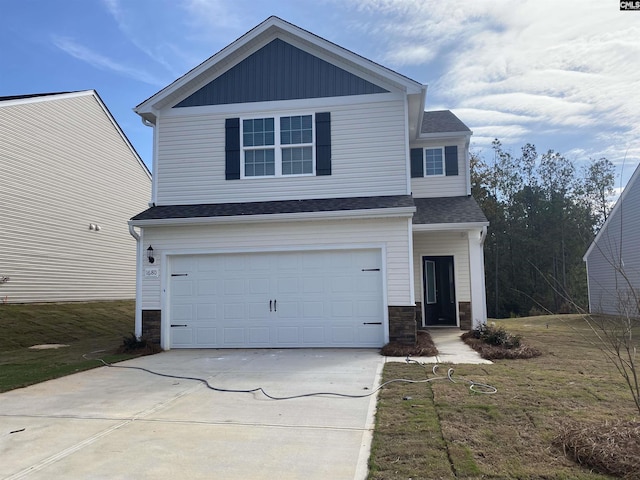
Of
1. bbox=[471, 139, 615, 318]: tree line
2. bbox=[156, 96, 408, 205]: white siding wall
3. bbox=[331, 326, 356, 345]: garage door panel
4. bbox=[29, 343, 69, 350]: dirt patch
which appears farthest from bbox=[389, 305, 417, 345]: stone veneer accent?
bbox=[471, 139, 615, 318]: tree line

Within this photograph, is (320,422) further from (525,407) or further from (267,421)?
(525,407)

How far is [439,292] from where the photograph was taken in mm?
15922

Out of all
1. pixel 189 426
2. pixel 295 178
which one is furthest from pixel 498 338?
pixel 189 426

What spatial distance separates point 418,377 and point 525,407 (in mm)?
1973

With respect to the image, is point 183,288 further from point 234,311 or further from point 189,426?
point 189,426

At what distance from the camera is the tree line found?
115 ft

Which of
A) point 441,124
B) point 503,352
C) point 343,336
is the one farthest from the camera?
point 441,124

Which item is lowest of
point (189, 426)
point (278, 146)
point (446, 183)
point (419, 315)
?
point (189, 426)

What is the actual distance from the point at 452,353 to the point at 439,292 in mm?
6315

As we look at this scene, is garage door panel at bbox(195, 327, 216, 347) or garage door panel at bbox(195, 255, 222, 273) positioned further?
garage door panel at bbox(195, 255, 222, 273)

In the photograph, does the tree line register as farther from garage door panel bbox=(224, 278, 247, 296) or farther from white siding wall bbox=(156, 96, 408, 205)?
garage door panel bbox=(224, 278, 247, 296)

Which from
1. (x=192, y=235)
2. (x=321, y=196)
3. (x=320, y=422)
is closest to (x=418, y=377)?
(x=320, y=422)

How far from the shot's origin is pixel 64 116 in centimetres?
2002

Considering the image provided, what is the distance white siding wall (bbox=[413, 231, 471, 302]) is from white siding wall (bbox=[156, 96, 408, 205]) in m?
4.24
